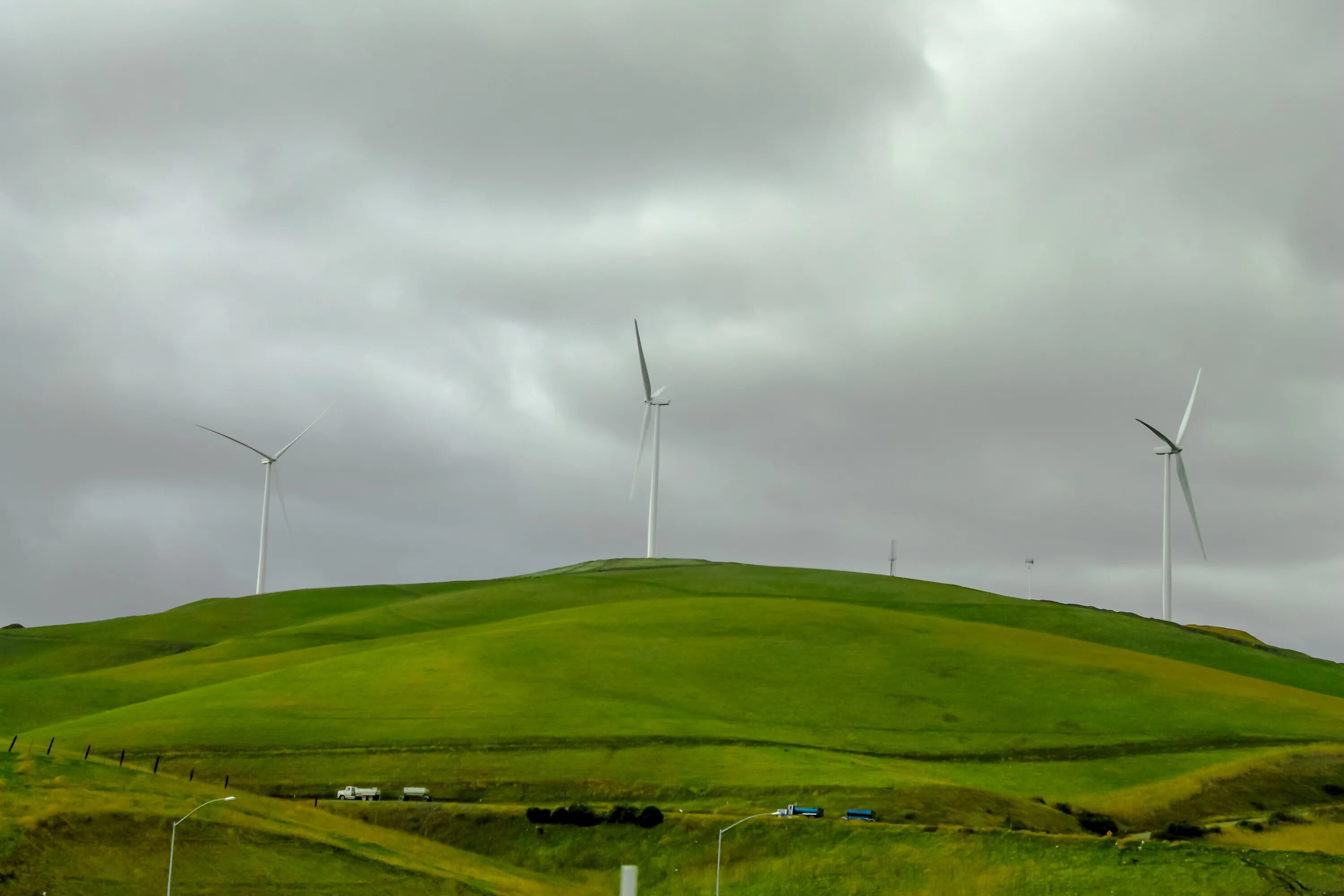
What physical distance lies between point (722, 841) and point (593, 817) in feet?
28.9

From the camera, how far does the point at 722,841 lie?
83.1 metres

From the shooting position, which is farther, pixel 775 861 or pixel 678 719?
pixel 678 719

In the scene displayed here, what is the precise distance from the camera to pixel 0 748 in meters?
109

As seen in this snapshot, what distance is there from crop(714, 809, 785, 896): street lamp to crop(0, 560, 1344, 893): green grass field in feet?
4.14

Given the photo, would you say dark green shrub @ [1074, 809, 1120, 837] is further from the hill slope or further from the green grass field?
the hill slope

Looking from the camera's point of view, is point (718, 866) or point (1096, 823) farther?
point (1096, 823)

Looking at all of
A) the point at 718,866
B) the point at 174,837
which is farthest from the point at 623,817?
the point at 174,837

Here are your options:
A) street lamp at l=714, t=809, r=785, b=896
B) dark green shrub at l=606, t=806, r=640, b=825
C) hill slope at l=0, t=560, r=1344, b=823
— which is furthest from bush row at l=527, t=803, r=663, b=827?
hill slope at l=0, t=560, r=1344, b=823

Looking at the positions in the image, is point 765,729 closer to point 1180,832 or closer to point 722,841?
point 722,841

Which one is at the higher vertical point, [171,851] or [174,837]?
[174,837]

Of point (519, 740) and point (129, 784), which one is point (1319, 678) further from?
point (129, 784)

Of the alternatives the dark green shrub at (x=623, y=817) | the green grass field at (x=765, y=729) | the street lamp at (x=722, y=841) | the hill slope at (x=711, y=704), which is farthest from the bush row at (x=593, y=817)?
the hill slope at (x=711, y=704)

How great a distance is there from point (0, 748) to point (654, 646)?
60093mm

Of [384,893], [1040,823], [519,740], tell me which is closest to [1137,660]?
[1040,823]
